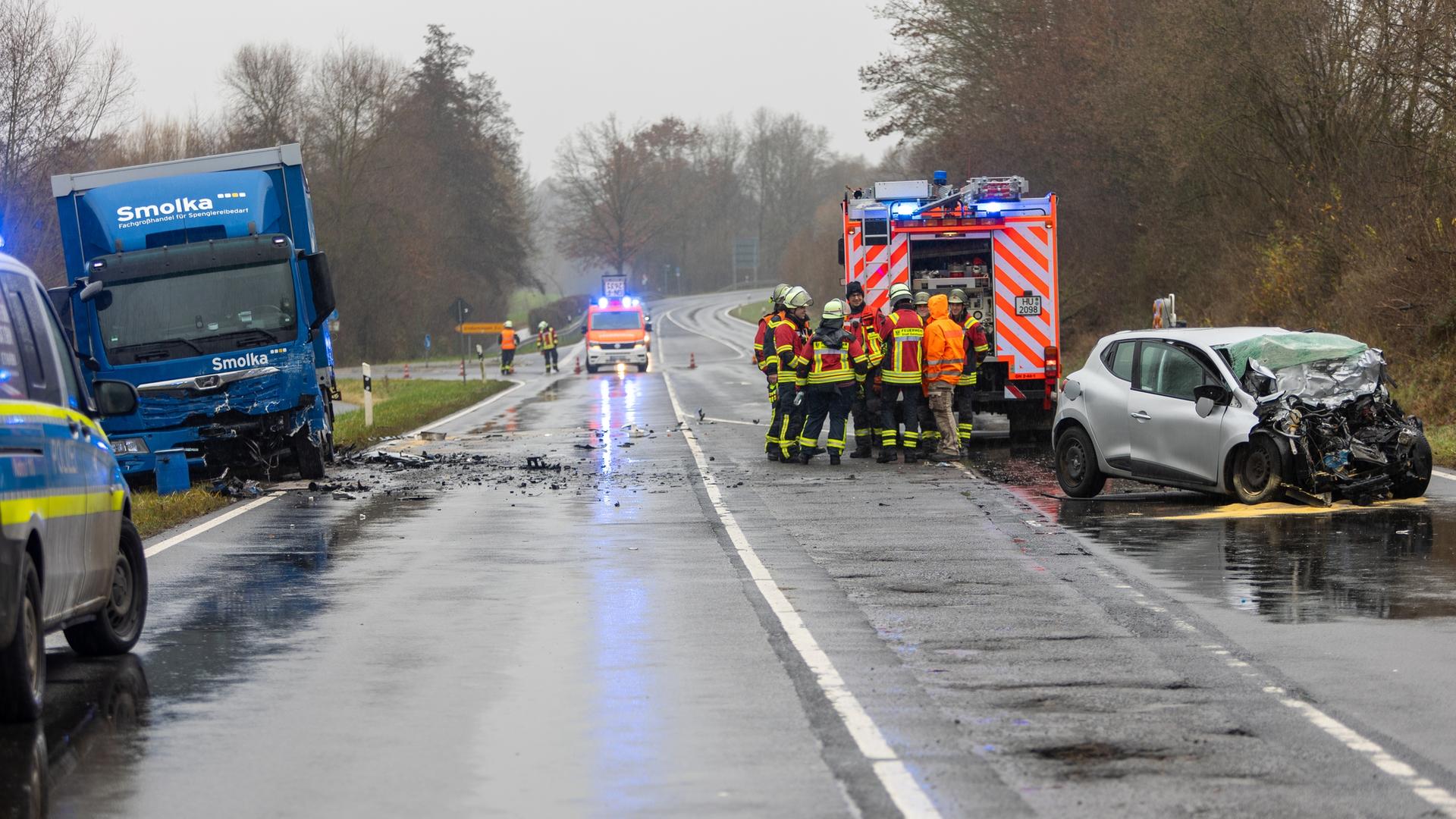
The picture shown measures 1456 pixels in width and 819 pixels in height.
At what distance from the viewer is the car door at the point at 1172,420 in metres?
14.4

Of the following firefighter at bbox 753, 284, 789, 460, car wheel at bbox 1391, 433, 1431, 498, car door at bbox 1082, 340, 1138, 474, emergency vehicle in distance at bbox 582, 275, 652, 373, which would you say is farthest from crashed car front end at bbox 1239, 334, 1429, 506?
emergency vehicle in distance at bbox 582, 275, 652, 373

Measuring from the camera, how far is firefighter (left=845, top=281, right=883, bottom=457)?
19609mm

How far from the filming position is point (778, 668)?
316 inches

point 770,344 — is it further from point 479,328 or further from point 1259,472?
point 479,328

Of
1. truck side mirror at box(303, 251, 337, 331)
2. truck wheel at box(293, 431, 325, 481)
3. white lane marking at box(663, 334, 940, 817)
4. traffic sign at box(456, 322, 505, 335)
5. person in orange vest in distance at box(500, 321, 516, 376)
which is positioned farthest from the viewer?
person in orange vest in distance at box(500, 321, 516, 376)

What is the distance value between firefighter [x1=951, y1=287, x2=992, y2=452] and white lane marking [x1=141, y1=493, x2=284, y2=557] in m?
7.75

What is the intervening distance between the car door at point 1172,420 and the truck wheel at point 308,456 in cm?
856

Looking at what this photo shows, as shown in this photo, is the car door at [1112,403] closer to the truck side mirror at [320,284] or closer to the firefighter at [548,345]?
the truck side mirror at [320,284]

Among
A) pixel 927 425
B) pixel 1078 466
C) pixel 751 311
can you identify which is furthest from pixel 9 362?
pixel 751 311

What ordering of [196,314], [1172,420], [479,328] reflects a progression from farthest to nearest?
[479,328], [196,314], [1172,420]

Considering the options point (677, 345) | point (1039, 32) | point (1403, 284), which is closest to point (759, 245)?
point (677, 345)

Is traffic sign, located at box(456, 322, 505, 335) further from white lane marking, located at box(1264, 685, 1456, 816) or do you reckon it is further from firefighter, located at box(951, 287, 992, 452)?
white lane marking, located at box(1264, 685, 1456, 816)

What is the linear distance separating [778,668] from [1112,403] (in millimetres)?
7974

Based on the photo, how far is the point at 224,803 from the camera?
578 centimetres
